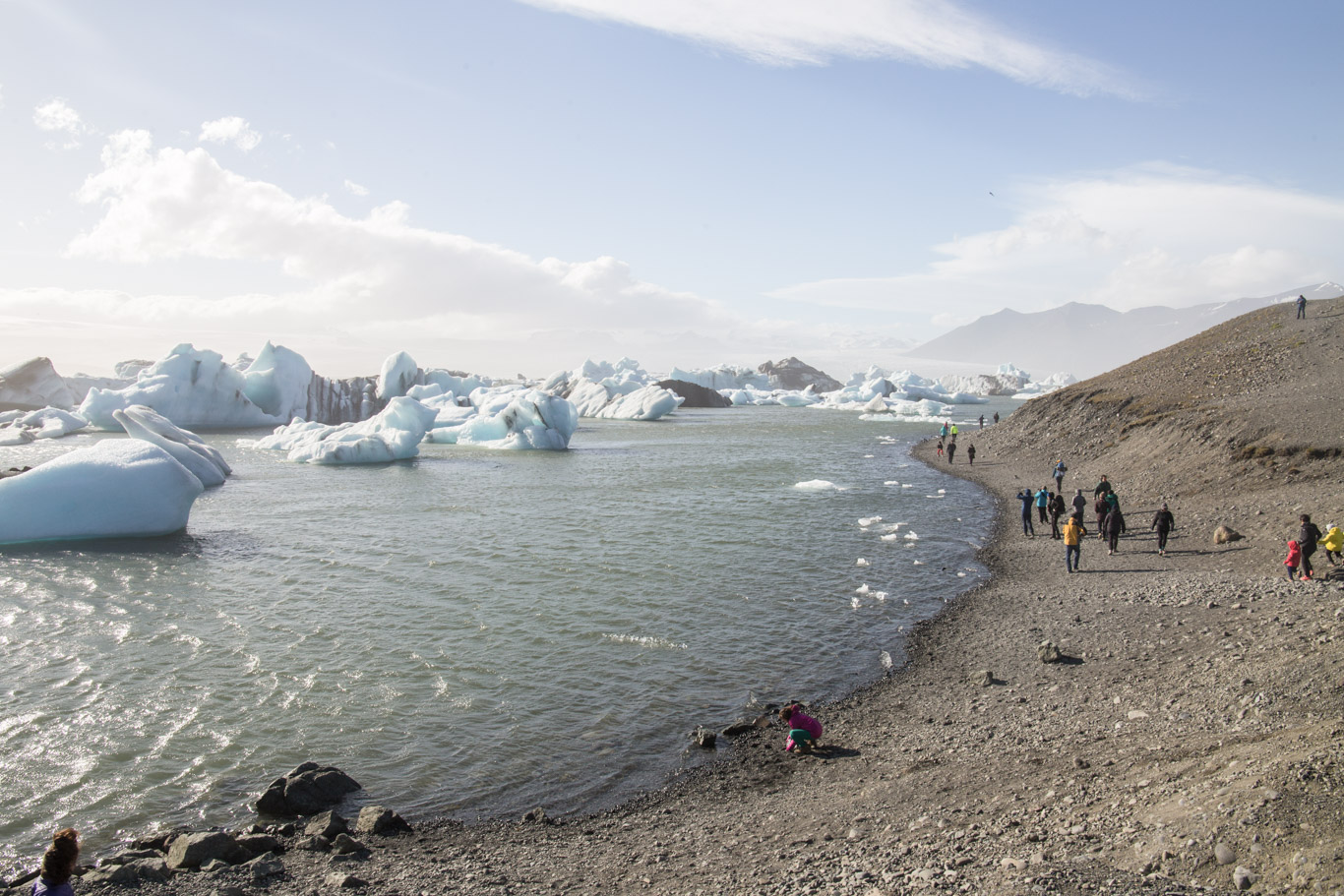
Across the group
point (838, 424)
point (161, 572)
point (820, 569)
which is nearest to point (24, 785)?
point (161, 572)

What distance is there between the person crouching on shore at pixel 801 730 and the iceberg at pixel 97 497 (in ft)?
65.9

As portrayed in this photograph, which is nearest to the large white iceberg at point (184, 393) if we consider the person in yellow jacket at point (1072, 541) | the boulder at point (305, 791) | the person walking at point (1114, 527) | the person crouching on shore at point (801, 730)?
the boulder at point (305, 791)

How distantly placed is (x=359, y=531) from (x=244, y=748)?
14.6 metres

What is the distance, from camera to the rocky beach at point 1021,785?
5.71 metres

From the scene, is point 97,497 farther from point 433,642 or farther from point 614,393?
point 614,393

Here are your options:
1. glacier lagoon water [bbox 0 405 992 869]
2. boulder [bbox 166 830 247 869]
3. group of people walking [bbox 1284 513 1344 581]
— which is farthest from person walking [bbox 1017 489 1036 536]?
boulder [bbox 166 830 247 869]

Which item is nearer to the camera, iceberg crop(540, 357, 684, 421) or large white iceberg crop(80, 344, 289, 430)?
large white iceberg crop(80, 344, 289, 430)

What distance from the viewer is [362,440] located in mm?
41625

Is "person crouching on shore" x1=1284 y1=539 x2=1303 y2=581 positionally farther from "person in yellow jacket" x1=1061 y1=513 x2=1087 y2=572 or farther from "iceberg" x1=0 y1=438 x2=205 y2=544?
"iceberg" x1=0 y1=438 x2=205 y2=544

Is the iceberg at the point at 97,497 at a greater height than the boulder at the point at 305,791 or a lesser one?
greater

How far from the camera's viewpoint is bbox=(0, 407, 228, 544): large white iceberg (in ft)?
67.3

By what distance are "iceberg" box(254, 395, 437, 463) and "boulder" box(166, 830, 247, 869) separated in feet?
120

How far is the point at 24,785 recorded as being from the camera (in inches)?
352

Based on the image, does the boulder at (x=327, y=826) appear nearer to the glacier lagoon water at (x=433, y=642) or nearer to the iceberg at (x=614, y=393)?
the glacier lagoon water at (x=433, y=642)
